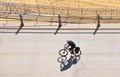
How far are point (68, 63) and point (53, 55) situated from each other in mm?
1059

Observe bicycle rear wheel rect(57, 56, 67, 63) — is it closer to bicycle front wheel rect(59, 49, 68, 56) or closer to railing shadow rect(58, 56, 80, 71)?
railing shadow rect(58, 56, 80, 71)

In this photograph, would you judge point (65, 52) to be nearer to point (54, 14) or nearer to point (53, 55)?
point (53, 55)

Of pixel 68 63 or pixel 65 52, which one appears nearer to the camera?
pixel 68 63

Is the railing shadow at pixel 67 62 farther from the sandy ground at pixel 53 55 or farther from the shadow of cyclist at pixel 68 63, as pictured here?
the sandy ground at pixel 53 55

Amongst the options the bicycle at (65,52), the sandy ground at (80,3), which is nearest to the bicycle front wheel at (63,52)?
the bicycle at (65,52)

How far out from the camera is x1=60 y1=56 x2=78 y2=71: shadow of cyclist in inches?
746

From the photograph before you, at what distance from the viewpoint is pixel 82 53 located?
64.4ft

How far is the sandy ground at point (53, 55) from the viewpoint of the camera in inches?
731

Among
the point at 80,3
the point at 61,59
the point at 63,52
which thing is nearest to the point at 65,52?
the point at 63,52

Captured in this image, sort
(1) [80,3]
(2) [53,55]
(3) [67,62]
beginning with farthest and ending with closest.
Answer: (1) [80,3] → (2) [53,55] → (3) [67,62]

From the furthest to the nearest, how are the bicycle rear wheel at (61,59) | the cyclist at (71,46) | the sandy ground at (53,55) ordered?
the bicycle rear wheel at (61,59) → the cyclist at (71,46) → the sandy ground at (53,55)

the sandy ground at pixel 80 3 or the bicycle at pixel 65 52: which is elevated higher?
the sandy ground at pixel 80 3

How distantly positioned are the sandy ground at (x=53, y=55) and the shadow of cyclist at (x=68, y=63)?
146 mm

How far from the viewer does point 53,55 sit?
64.7ft
